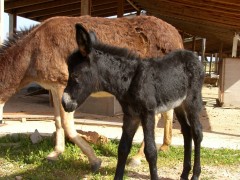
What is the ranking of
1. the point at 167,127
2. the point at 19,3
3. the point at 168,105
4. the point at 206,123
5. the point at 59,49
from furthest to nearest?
the point at 19,3, the point at 206,123, the point at 167,127, the point at 59,49, the point at 168,105

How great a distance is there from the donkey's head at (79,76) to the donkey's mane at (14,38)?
194 centimetres

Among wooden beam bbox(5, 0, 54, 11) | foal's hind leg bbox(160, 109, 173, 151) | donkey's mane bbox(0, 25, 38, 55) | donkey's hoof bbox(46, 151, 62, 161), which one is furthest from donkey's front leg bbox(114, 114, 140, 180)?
wooden beam bbox(5, 0, 54, 11)

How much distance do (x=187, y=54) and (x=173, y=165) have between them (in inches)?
68.3

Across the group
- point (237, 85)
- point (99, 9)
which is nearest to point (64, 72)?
point (237, 85)

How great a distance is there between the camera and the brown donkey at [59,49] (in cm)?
488

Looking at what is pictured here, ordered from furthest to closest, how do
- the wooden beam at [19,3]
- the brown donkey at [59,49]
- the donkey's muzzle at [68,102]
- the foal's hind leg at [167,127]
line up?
the wooden beam at [19,3] < the foal's hind leg at [167,127] < the brown donkey at [59,49] < the donkey's muzzle at [68,102]

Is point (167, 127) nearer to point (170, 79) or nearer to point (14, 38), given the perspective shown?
point (170, 79)

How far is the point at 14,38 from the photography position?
5.20 metres

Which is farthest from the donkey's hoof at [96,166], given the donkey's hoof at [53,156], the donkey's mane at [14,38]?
the donkey's mane at [14,38]

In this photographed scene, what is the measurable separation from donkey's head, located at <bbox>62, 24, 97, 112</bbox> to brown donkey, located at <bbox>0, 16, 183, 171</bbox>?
4.60ft

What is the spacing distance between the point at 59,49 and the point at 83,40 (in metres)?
1.65

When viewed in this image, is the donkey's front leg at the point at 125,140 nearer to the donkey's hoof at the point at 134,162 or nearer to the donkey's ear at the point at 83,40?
the donkey's ear at the point at 83,40

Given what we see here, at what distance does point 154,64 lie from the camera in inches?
154

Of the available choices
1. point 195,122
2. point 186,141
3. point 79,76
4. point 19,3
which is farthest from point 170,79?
point 19,3
